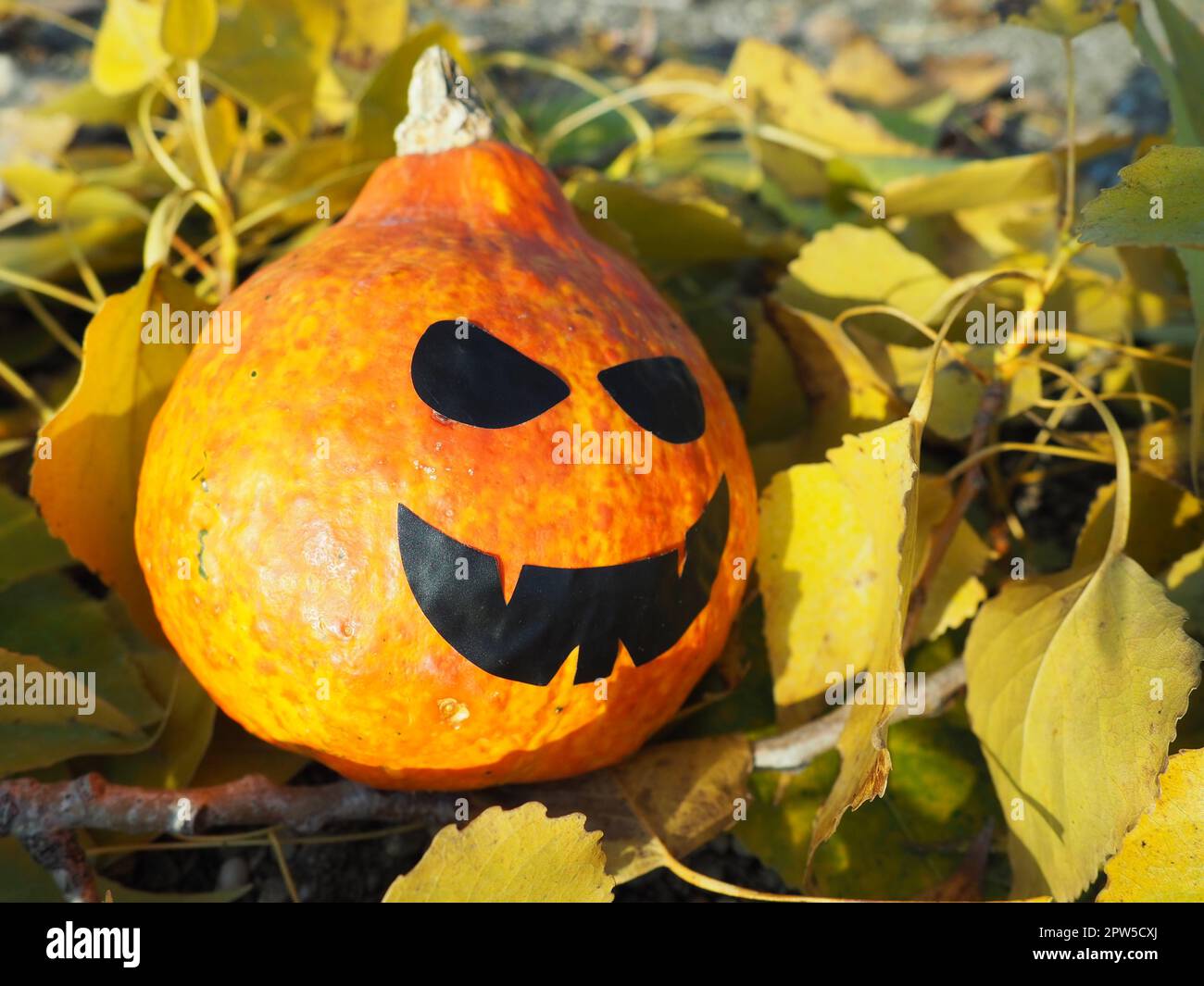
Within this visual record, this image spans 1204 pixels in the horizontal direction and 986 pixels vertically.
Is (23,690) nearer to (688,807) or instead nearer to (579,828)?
(579,828)

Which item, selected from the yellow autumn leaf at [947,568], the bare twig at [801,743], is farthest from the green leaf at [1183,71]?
the bare twig at [801,743]

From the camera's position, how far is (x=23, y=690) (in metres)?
1.35

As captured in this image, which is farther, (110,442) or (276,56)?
(276,56)

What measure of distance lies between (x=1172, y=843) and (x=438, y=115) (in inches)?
48.4

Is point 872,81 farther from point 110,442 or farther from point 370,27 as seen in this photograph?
point 110,442

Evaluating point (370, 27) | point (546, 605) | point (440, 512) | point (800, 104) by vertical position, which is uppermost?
point (370, 27)

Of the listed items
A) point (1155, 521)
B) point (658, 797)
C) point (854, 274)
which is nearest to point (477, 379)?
point (658, 797)

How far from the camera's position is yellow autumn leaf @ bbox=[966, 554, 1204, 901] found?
3.93 feet

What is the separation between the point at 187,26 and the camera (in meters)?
1.72

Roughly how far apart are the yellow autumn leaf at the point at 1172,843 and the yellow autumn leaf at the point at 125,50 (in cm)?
197

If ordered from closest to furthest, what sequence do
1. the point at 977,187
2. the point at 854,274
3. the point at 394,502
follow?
the point at 394,502 → the point at 854,274 → the point at 977,187

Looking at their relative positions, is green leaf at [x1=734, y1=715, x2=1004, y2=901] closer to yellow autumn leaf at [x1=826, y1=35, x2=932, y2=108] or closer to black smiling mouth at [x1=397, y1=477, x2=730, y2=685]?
black smiling mouth at [x1=397, y1=477, x2=730, y2=685]

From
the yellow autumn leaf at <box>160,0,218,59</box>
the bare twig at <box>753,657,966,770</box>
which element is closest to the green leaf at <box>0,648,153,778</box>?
the bare twig at <box>753,657,966,770</box>
